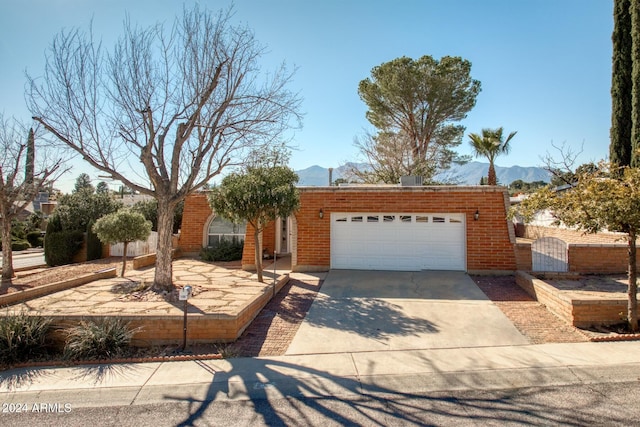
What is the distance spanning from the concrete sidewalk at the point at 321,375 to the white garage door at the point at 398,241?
575 cm

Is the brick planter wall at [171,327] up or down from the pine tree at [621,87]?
down

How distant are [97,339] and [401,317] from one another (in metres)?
5.41

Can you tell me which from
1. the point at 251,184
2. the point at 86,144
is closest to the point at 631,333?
the point at 251,184

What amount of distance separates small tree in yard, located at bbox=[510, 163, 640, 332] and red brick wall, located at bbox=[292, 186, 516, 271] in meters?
4.22

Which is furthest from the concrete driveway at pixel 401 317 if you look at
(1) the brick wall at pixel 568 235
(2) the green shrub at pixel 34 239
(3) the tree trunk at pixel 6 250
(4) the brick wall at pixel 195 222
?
(2) the green shrub at pixel 34 239

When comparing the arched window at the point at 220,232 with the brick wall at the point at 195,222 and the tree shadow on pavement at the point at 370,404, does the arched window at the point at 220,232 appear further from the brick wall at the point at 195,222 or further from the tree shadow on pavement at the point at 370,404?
the tree shadow on pavement at the point at 370,404

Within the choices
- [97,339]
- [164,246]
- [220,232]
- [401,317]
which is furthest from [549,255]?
[220,232]

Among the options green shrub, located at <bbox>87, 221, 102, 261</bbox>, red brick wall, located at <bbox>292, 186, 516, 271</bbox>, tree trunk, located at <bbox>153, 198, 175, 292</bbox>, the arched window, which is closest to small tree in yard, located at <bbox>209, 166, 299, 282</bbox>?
tree trunk, located at <bbox>153, 198, 175, 292</bbox>

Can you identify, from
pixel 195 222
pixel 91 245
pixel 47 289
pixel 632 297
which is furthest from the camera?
pixel 91 245

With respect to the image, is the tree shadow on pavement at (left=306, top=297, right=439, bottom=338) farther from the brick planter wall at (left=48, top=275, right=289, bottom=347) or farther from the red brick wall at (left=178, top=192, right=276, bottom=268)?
the red brick wall at (left=178, top=192, right=276, bottom=268)

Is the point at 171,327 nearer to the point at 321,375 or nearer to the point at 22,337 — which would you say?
the point at 22,337

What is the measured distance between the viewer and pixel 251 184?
8844mm

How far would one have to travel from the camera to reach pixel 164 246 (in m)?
8.06

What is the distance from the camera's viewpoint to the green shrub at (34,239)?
29.5m
